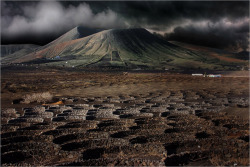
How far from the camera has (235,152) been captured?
7.33 meters

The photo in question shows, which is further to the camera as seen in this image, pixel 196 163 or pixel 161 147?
pixel 161 147

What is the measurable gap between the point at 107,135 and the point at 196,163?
391cm

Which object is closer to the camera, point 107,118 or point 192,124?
point 192,124

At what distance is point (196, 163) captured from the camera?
6.83 m

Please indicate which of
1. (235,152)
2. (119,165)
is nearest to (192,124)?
(235,152)

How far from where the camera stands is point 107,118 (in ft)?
43.4

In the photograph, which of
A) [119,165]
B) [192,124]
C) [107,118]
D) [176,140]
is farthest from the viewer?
[107,118]

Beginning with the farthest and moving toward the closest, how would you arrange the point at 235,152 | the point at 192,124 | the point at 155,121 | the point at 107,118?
the point at 107,118 < the point at 155,121 < the point at 192,124 < the point at 235,152

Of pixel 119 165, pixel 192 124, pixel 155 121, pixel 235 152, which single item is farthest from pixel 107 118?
pixel 235 152

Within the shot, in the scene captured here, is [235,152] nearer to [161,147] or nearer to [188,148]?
[188,148]

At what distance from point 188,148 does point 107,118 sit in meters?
6.24

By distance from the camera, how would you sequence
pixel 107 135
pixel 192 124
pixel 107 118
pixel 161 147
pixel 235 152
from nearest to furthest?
pixel 235 152 → pixel 161 147 → pixel 107 135 → pixel 192 124 → pixel 107 118

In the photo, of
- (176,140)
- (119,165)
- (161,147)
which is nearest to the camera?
(119,165)

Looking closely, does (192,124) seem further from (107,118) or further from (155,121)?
(107,118)
